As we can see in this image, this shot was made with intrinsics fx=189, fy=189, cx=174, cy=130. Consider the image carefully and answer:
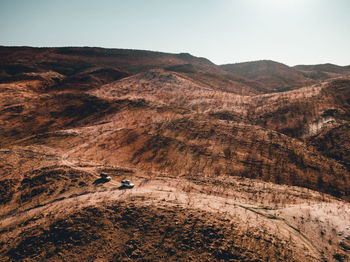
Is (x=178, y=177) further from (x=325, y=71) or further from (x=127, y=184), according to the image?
(x=325, y=71)

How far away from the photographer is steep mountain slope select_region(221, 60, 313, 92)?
7488 centimetres

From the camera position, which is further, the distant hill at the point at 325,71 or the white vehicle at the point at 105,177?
the distant hill at the point at 325,71

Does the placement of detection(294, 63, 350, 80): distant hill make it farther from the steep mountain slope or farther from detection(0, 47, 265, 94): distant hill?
detection(0, 47, 265, 94): distant hill

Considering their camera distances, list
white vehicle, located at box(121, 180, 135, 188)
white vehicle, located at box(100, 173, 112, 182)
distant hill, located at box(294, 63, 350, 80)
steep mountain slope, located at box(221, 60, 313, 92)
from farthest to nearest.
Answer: distant hill, located at box(294, 63, 350, 80) < steep mountain slope, located at box(221, 60, 313, 92) < white vehicle, located at box(100, 173, 112, 182) < white vehicle, located at box(121, 180, 135, 188)

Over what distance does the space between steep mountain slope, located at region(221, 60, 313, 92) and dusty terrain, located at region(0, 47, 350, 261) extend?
47.2 m

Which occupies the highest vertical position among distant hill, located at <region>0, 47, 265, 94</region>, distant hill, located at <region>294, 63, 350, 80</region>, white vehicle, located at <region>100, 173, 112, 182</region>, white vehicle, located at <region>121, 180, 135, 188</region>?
distant hill, located at <region>294, 63, 350, 80</region>

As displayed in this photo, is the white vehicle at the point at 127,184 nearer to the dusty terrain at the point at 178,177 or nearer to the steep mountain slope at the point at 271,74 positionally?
the dusty terrain at the point at 178,177

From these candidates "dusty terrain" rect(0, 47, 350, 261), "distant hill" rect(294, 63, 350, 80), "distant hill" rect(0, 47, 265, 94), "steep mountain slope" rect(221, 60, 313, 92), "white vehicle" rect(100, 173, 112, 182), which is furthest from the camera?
"distant hill" rect(294, 63, 350, 80)

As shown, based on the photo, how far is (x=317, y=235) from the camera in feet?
35.3

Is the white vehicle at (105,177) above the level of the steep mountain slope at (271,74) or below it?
below

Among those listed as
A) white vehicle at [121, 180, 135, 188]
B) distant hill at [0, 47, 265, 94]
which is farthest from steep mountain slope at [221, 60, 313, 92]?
white vehicle at [121, 180, 135, 188]

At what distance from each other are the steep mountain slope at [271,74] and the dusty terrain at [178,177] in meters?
47.2

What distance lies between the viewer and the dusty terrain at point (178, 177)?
1023cm

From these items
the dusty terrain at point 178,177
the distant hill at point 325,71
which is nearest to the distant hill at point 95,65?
the dusty terrain at point 178,177
